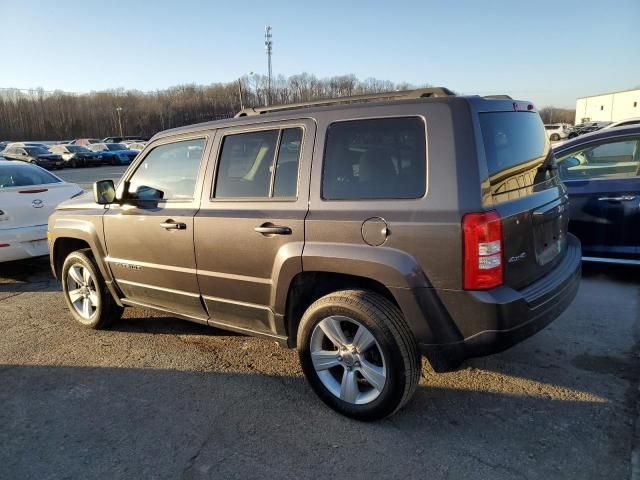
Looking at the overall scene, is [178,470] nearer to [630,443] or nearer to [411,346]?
[411,346]

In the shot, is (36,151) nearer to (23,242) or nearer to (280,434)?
(23,242)

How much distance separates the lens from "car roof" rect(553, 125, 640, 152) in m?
5.39

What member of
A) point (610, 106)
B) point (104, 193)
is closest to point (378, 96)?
point (104, 193)

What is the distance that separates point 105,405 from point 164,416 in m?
0.49

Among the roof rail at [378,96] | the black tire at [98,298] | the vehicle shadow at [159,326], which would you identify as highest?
the roof rail at [378,96]

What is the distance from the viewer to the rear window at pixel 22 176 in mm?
6785

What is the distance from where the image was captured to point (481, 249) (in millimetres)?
2502

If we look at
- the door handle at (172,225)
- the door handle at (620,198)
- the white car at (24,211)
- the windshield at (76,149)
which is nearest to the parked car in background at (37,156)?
the windshield at (76,149)

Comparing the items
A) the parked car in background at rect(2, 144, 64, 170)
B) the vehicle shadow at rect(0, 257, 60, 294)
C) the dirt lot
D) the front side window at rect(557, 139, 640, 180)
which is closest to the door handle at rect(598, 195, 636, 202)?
the front side window at rect(557, 139, 640, 180)

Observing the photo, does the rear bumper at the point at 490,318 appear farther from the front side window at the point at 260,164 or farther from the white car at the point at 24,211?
the white car at the point at 24,211

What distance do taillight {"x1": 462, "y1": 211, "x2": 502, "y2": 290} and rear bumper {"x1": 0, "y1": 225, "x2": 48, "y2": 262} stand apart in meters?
5.91

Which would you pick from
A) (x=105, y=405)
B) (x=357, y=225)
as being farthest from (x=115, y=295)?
(x=357, y=225)

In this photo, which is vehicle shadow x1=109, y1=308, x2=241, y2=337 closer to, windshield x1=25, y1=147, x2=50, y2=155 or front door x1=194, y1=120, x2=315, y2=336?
front door x1=194, y1=120, x2=315, y2=336

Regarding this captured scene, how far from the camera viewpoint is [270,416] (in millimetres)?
3102
